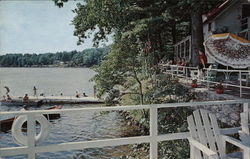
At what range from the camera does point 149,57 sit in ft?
32.9

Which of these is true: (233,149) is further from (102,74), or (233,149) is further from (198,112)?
(102,74)

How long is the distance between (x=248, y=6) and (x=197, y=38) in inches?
124

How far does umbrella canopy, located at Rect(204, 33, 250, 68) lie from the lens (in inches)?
219

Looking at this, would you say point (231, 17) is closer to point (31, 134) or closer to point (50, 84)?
point (31, 134)

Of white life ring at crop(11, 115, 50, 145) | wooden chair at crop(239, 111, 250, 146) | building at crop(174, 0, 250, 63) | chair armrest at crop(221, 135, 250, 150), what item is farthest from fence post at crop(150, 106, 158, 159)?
building at crop(174, 0, 250, 63)

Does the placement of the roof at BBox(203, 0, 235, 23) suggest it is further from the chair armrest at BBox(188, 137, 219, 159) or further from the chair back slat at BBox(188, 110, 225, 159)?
the chair armrest at BBox(188, 137, 219, 159)

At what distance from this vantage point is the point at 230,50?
5.93m

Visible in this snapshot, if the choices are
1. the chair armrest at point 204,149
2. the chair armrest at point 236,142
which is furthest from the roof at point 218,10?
→ the chair armrest at point 204,149

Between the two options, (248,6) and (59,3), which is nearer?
(59,3)

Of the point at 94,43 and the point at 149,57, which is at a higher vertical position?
the point at 94,43

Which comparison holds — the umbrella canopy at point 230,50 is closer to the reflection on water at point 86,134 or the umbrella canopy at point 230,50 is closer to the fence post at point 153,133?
the fence post at point 153,133

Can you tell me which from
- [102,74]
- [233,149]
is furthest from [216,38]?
[102,74]

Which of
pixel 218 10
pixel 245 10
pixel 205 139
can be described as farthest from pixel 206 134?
pixel 245 10

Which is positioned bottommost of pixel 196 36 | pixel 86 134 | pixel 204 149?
pixel 86 134
